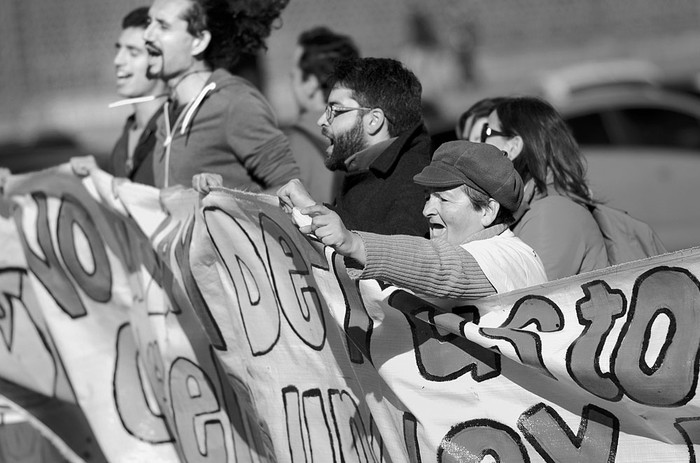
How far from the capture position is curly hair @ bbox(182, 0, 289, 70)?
5289 millimetres

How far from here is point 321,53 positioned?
20.5ft

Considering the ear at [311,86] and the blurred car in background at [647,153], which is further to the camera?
the blurred car in background at [647,153]

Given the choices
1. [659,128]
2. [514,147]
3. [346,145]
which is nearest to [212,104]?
[346,145]

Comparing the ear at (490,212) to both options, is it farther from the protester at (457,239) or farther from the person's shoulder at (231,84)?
the person's shoulder at (231,84)

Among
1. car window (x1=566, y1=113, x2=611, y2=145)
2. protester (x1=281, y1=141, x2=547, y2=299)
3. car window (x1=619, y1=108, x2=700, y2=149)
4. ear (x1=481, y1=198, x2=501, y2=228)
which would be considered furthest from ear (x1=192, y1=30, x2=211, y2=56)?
Answer: car window (x1=619, y1=108, x2=700, y2=149)

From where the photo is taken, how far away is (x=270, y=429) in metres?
4.21

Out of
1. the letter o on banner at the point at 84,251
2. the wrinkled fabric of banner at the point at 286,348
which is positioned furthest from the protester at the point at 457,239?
the letter o on banner at the point at 84,251

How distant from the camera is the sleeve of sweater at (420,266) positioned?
133 inches

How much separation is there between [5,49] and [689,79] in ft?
35.0

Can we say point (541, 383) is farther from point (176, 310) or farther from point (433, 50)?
point (433, 50)

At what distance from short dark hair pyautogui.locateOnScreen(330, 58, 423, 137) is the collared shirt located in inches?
3.4

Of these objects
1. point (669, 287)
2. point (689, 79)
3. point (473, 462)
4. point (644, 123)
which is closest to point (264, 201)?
point (473, 462)

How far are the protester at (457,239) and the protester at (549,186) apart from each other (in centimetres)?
46

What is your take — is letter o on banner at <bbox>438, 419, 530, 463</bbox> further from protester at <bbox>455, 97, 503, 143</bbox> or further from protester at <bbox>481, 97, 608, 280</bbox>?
protester at <bbox>455, 97, 503, 143</bbox>
